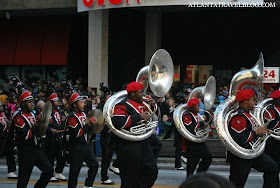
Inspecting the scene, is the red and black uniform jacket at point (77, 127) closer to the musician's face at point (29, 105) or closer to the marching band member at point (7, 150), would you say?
the musician's face at point (29, 105)

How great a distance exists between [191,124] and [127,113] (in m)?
2.71

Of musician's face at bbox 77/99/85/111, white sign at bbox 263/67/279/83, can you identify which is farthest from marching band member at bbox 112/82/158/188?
white sign at bbox 263/67/279/83

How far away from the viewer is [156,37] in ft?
76.8

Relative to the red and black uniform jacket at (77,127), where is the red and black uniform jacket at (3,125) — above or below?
below

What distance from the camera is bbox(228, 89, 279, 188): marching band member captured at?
7332 millimetres

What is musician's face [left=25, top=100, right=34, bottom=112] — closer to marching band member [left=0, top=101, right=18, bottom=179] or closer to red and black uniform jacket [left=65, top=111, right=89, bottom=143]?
red and black uniform jacket [left=65, top=111, right=89, bottom=143]

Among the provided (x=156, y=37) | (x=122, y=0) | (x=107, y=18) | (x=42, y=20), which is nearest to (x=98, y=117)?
(x=122, y=0)

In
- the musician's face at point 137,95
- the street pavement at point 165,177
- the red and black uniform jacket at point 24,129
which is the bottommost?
the street pavement at point 165,177

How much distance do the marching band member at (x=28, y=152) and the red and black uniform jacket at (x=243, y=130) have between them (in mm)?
2801

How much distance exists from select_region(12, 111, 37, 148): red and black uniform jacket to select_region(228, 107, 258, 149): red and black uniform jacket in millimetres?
3001

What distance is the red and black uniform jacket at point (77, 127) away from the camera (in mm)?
8781

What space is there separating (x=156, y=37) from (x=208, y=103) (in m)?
12.5

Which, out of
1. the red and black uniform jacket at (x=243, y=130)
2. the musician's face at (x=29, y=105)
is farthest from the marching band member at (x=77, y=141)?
the red and black uniform jacket at (x=243, y=130)

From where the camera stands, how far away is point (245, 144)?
7.39 m
